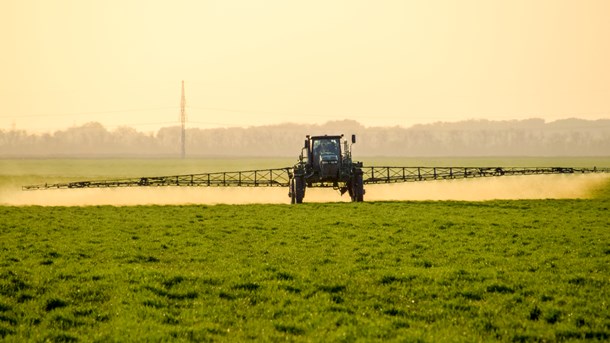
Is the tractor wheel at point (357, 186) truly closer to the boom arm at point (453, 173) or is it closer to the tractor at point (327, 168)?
the tractor at point (327, 168)

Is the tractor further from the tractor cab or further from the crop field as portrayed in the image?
the crop field

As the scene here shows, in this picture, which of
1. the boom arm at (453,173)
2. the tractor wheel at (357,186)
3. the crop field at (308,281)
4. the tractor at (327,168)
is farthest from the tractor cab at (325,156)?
the crop field at (308,281)

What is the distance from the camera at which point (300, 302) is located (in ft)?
41.1

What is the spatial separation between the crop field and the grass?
0.04 m

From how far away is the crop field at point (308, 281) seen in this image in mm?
10719

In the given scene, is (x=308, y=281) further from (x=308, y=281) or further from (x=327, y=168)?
(x=327, y=168)

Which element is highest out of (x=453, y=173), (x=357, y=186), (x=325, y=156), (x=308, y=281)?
(x=325, y=156)

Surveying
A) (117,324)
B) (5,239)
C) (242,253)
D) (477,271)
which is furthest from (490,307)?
(5,239)

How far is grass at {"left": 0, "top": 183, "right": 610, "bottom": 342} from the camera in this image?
10.7m

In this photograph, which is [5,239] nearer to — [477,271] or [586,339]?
[477,271]

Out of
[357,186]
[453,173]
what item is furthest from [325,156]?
[453,173]

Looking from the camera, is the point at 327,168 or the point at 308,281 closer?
the point at 308,281

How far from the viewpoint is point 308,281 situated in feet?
46.7

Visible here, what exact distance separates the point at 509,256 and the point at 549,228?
22.8 feet
